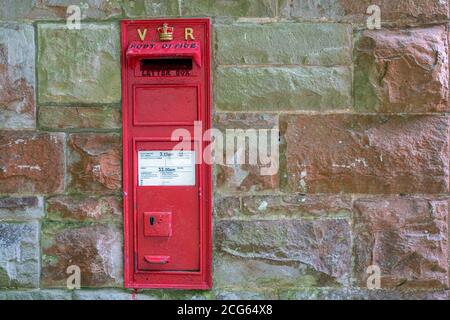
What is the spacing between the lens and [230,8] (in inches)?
106

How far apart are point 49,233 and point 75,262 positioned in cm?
23

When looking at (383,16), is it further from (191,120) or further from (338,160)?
(191,120)

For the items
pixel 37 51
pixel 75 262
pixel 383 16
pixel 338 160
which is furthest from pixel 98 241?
pixel 383 16

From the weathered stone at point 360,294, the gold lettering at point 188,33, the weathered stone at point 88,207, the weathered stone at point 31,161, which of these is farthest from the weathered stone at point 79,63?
the weathered stone at point 360,294

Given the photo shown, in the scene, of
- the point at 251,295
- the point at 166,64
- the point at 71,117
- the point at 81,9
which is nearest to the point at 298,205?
the point at 251,295

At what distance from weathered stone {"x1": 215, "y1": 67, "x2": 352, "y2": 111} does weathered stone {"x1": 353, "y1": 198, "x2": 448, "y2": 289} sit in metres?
0.63

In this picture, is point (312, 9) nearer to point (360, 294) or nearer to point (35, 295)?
point (360, 294)

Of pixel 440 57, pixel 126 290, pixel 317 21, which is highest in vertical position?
pixel 317 21

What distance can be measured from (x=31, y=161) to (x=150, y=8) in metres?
1.14

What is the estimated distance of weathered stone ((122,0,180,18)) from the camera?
2699mm

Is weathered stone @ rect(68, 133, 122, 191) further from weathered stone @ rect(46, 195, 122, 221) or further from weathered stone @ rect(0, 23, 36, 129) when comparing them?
weathered stone @ rect(0, 23, 36, 129)

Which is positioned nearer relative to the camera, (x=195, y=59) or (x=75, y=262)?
(x=195, y=59)

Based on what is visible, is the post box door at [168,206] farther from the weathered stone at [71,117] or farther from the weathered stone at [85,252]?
the weathered stone at [71,117]

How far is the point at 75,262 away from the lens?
2754 millimetres
